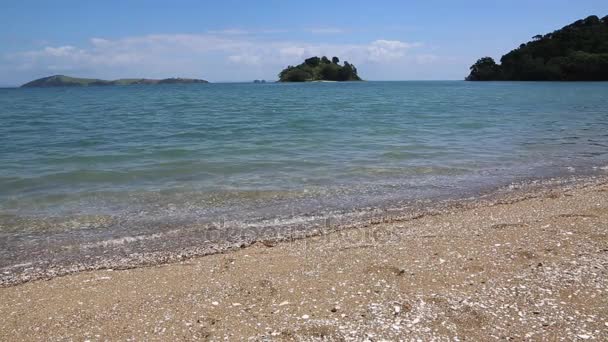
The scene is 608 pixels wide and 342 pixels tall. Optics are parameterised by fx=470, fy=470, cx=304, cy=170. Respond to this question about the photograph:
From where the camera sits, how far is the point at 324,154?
692 inches

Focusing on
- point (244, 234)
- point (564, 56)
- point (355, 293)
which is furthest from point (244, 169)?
point (564, 56)

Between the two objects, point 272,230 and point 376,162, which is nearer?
point 272,230

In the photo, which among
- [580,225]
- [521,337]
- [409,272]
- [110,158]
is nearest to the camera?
[521,337]

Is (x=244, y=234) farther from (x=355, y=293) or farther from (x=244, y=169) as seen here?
(x=244, y=169)

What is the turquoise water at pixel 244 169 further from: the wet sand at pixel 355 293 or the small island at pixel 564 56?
the small island at pixel 564 56

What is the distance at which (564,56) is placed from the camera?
436ft

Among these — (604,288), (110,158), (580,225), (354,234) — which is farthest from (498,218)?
(110,158)

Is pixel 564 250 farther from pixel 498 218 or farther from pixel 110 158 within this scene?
pixel 110 158

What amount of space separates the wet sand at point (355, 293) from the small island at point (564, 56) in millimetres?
134057

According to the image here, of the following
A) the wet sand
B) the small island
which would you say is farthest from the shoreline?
the small island

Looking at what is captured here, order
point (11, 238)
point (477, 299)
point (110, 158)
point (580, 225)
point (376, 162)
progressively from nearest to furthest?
point (477, 299), point (580, 225), point (11, 238), point (376, 162), point (110, 158)

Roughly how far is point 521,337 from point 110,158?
51.6 feet

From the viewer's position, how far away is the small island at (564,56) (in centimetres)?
12044

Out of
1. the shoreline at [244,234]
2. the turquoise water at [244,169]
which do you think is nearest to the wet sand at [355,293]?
the shoreline at [244,234]
